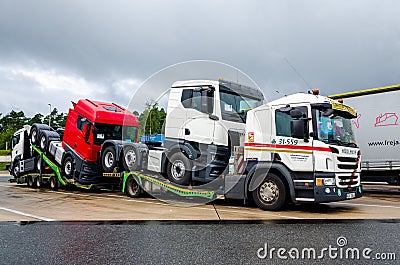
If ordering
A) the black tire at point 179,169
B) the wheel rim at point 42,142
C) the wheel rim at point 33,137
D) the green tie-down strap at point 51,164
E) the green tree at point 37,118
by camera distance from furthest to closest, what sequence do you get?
the green tree at point 37,118, the wheel rim at point 33,137, the wheel rim at point 42,142, the green tie-down strap at point 51,164, the black tire at point 179,169

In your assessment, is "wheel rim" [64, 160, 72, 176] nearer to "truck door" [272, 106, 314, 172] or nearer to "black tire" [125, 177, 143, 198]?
"black tire" [125, 177, 143, 198]

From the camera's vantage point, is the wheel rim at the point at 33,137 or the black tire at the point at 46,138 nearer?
the black tire at the point at 46,138

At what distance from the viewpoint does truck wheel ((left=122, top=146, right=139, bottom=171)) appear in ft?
36.0

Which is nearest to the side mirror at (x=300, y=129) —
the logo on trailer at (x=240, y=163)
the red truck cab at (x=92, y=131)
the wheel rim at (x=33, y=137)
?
the logo on trailer at (x=240, y=163)

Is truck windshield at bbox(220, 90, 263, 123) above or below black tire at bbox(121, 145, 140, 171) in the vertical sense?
above

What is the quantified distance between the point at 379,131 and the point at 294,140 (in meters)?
5.73

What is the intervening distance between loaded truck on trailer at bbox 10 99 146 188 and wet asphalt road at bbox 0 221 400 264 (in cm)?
474

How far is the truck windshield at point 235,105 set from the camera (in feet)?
29.5

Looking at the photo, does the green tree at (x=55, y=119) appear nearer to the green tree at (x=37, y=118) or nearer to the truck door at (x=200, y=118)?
the green tree at (x=37, y=118)

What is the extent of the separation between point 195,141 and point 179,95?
1.31m

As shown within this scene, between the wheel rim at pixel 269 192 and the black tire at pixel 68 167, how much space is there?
25.7 feet

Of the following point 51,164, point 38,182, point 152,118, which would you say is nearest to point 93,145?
point 51,164

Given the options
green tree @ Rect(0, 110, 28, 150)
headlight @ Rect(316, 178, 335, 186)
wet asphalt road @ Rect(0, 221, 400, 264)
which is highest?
green tree @ Rect(0, 110, 28, 150)

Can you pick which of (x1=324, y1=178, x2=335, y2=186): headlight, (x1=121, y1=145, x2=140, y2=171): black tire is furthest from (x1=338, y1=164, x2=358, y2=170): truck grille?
(x1=121, y1=145, x2=140, y2=171): black tire
